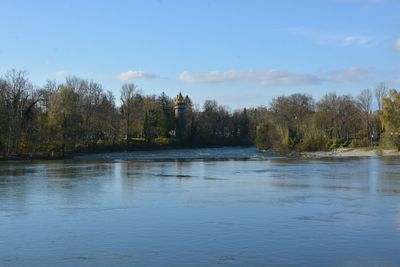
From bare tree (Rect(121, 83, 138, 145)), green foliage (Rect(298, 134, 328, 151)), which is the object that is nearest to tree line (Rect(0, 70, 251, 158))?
bare tree (Rect(121, 83, 138, 145))

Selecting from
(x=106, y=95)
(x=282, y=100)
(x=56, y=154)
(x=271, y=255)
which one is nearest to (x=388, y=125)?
(x=282, y=100)

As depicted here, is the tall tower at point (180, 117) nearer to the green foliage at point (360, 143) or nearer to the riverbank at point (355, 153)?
the green foliage at point (360, 143)

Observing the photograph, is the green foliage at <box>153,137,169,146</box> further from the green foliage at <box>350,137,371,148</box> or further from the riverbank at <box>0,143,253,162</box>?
the green foliage at <box>350,137,371,148</box>

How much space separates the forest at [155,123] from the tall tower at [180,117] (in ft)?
3.60

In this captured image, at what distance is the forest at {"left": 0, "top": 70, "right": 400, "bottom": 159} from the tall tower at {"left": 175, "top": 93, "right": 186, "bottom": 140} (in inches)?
43.2

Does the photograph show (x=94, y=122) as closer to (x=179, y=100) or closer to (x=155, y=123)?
(x=155, y=123)

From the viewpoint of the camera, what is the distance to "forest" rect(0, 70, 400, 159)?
59278 mm

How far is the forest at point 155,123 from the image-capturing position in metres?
59.3

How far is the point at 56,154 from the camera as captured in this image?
194 ft

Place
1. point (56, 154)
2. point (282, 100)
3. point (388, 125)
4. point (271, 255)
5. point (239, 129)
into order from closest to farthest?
point (271, 255) → point (56, 154) → point (388, 125) → point (282, 100) → point (239, 129)

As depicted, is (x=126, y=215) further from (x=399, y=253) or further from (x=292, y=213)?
(x=399, y=253)

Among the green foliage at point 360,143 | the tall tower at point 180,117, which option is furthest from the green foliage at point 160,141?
the green foliage at point 360,143

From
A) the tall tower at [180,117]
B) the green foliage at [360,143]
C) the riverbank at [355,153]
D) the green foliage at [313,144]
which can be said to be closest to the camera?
the riverbank at [355,153]

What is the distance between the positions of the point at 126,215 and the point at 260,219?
13.7ft
